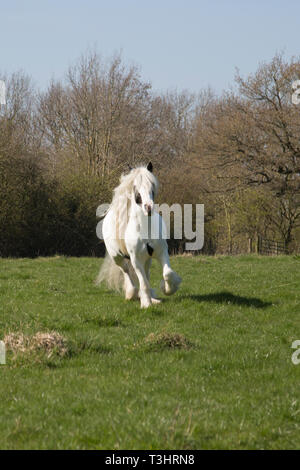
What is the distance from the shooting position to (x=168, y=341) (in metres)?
7.84

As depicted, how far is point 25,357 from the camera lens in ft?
23.3

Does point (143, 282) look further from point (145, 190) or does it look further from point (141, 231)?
point (145, 190)

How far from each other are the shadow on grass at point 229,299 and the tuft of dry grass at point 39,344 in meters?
4.28

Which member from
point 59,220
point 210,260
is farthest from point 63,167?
point 210,260

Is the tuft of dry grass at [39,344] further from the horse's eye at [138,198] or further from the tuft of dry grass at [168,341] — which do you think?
the horse's eye at [138,198]

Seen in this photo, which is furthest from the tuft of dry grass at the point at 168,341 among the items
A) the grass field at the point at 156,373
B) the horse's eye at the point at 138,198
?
the horse's eye at the point at 138,198

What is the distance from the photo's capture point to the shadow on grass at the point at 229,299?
36.9ft

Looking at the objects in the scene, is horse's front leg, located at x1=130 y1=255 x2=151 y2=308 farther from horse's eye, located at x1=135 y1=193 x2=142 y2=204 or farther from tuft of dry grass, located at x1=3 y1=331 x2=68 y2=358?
tuft of dry grass, located at x1=3 y1=331 x2=68 y2=358

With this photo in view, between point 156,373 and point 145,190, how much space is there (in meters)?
4.27
